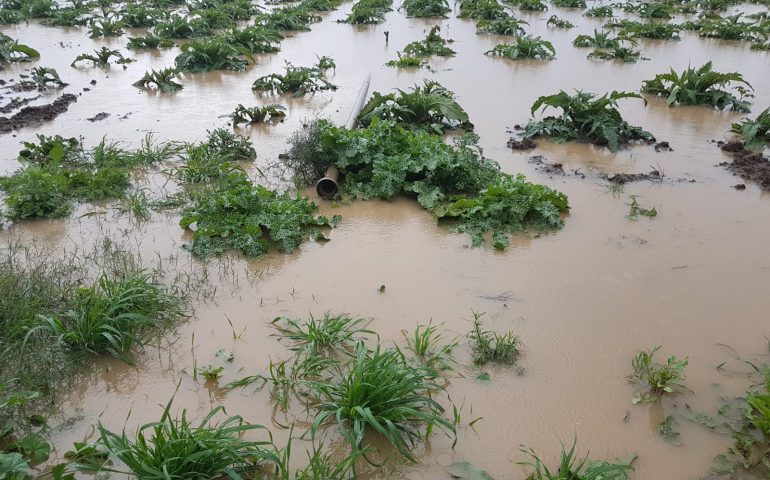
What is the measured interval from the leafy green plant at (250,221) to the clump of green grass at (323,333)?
1115 millimetres

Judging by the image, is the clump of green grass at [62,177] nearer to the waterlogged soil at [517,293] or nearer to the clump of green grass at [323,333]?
the waterlogged soil at [517,293]

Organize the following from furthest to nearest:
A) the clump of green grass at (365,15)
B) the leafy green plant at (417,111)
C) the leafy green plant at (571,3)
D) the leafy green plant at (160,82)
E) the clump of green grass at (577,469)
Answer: the leafy green plant at (571,3) < the clump of green grass at (365,15) < the leafy green plant at (160,82) < the leafy green plant at (417,111) < the clump of green grass at (577,469)

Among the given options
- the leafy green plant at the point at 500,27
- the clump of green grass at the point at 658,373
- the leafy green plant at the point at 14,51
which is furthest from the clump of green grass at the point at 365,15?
the clump of green grass at the point at 658,373

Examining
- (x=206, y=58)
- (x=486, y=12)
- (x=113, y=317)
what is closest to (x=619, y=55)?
(x=486, y=12)

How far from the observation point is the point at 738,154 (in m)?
7.42

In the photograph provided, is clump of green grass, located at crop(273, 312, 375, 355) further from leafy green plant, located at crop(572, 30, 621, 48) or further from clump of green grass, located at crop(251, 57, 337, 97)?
leafy green plant, located at crop(572, 30, 621, 48)

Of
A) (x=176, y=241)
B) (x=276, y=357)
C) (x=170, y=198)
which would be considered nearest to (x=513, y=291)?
(x=276, y=357)

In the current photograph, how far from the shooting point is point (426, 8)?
1783 centimetres

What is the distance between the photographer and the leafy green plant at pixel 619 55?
12.2 m

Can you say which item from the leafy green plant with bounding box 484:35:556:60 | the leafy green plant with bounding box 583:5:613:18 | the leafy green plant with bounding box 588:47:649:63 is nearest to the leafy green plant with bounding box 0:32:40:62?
the leafy green plant with bounding box 484:35:556:60

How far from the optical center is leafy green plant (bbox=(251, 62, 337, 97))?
9.86 meters

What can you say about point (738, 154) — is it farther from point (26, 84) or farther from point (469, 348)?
point (26, 84)

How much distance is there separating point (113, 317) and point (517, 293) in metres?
3.03

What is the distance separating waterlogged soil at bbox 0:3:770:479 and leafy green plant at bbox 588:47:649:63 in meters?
3.84
